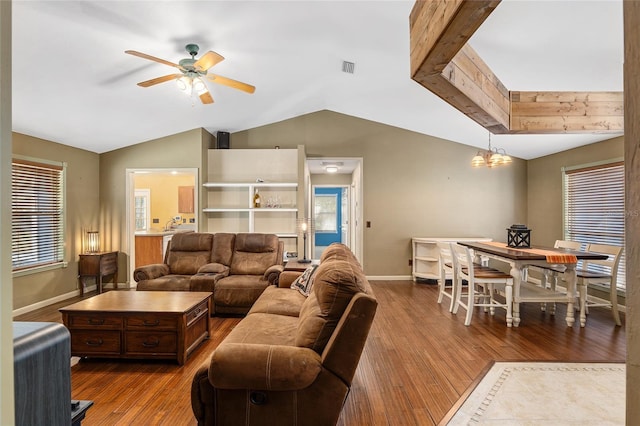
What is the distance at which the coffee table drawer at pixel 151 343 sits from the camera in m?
2.82

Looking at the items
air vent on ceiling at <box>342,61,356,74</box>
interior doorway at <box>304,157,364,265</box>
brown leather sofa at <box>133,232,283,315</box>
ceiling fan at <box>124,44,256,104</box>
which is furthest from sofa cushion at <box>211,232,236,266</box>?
air vent on ceiling at <box>342,61,356,74</box>

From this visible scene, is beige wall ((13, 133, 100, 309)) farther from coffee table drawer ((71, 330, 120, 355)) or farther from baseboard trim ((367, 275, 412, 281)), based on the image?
baseboard trim ((367, 275, 412, 281))

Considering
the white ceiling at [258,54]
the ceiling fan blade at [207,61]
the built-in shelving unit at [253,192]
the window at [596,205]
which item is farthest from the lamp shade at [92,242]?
the window at [596,205]

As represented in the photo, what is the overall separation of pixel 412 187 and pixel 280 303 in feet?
13.9

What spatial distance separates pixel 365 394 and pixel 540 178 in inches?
217

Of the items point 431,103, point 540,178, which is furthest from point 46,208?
point 540,178

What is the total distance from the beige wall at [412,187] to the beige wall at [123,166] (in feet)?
7.31

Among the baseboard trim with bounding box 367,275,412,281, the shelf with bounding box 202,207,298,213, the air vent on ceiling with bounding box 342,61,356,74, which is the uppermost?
the air vent on ceiling with bounding box 342,61,356,74

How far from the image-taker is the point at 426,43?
2146 mm

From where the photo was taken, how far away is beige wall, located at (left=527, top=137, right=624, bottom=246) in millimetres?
4953

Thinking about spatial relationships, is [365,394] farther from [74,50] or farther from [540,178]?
[540,178]

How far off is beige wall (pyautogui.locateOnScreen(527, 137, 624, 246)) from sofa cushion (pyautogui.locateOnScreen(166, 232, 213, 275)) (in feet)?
18.5

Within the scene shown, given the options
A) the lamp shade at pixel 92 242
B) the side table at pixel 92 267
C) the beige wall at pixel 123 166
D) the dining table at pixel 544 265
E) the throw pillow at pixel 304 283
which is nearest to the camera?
the throw pillow at pixel 304 283

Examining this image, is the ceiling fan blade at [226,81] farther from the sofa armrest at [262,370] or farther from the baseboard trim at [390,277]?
the baseboard trim at [390,277]
